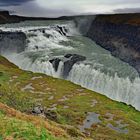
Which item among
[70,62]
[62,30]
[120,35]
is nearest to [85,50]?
[70,62]

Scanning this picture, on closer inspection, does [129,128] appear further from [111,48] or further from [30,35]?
[30,35]

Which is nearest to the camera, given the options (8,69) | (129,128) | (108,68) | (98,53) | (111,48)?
(129,128)

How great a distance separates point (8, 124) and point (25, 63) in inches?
3542

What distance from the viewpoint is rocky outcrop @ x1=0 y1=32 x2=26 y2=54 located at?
12875 centimetres

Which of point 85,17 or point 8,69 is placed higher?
point 85,17

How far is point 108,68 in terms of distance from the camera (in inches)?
3831

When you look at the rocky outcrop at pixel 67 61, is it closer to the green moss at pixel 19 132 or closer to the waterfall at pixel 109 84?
the waterfall at pixel 109 84

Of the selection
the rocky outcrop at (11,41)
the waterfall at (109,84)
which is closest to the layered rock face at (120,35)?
the waterfall at (109,84)

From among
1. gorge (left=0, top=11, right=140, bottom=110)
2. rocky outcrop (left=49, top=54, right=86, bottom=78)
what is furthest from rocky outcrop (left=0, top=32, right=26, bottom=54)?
rocky outcrop (left=49, top=54, right=86, bottom=78)

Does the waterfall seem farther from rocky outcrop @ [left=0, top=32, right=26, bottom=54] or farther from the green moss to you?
the green moss

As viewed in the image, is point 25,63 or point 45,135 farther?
point 25,63

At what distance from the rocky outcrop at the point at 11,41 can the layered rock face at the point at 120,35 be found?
21403 millimetres

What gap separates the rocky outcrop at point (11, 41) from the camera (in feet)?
422

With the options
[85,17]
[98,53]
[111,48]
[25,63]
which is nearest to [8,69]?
[25,63]
